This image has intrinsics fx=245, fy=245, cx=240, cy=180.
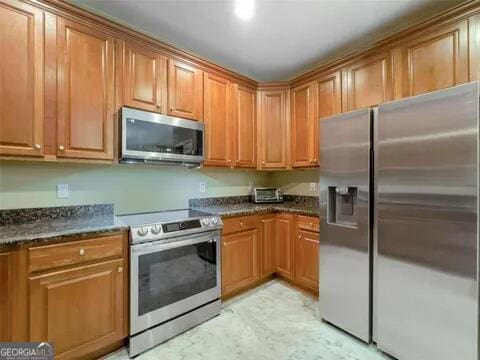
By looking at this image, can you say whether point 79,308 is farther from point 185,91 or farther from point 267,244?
point 185,91

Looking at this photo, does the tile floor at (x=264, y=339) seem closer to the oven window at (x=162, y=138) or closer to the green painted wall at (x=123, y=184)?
the green painted wall at (x=123, y=184)

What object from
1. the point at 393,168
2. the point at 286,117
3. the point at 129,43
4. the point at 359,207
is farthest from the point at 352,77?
the point at 129,43

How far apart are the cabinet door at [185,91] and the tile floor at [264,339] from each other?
1.95 meters

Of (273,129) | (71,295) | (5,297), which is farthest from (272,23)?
(5,297)

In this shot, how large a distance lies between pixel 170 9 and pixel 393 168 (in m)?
2.05

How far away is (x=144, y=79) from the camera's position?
2.12 m

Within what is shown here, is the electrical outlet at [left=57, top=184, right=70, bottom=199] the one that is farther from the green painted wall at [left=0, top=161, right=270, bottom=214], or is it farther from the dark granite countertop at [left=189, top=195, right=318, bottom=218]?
the dark granite countertop at [left=189, top=195, right=318, bottom=218]

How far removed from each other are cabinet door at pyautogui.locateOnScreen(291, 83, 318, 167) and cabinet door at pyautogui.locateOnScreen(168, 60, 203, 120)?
1.20 m

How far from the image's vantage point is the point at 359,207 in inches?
74.1

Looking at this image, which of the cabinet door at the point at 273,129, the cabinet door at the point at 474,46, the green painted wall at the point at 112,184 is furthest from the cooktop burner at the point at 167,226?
the cabinet door at the point at 474,46

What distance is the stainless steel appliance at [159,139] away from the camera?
1.97 metres

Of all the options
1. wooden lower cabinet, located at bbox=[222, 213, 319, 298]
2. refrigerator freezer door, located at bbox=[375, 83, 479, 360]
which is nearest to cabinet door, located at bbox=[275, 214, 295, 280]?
wooden lower cabinet, located at bbox=[222, 213, 319, 298]

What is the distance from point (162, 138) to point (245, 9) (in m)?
1.23

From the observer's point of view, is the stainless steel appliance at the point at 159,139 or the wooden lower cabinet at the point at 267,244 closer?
the stainless steel appliance at the point at 159,139
